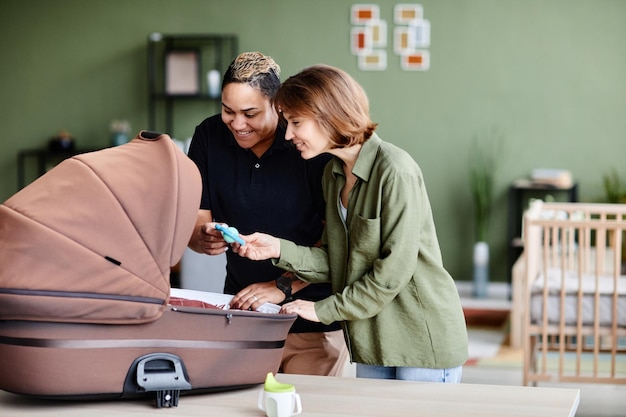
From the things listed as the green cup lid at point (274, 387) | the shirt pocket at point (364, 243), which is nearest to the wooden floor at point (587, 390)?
the shirt pocket at point (364, 243)

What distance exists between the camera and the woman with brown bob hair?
2.02 meters

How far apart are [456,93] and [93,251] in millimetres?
5415

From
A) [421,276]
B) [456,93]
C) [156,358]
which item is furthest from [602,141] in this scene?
[156,358]

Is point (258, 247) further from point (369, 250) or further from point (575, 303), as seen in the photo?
point (575, 303)

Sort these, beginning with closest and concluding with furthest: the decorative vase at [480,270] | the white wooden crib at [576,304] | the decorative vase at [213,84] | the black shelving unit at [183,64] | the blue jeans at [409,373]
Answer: the blue jeans at [409,373] < the white wooden crib at [576,304] < the decorative vase at [480,270] < the decorative vase at [213,84] < the black shelving unit at [183,64]

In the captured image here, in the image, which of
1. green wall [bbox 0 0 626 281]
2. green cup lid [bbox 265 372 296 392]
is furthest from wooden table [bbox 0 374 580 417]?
green wall [bbox 0 0 626 281]

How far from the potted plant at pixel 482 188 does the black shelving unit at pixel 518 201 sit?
17cm

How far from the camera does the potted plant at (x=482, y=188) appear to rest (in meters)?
6.61

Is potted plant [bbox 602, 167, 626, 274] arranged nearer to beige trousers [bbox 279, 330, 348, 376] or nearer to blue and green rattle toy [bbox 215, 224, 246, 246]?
beige trousers [bbox 279, 330, 348, 376]

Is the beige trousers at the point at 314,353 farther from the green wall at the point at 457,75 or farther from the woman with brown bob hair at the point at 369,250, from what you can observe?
the green wall at the point at 457,75

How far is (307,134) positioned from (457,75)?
499 centimetres

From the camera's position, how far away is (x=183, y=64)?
729 centimetres

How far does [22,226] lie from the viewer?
170cm

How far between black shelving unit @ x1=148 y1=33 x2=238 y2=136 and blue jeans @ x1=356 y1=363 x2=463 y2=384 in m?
5.19
